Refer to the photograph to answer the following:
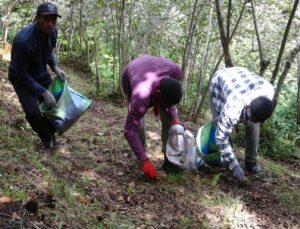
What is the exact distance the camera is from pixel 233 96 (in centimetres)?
494

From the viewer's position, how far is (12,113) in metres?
6.96

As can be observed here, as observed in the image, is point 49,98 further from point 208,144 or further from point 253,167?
point 253,167

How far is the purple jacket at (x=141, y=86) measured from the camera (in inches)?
172

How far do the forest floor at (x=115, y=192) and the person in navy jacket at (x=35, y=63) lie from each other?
20.4 inches

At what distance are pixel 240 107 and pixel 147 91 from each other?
1.13 m

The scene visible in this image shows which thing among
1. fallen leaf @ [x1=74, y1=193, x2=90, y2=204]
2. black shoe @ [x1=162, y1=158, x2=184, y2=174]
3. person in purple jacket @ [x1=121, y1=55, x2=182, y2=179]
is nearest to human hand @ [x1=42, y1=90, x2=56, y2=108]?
person in purple jacket @ [x1=121, y1=55, x2=182, y2=179]

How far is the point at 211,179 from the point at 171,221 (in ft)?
4.37

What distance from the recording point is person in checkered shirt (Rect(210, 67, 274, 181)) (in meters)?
4.64

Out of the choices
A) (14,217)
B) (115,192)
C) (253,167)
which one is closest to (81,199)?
(115,192)

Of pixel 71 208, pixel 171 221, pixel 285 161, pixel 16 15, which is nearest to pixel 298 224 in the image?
pixel 171 221

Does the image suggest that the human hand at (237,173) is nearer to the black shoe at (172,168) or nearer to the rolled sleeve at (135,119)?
the black shoe at (172,168)

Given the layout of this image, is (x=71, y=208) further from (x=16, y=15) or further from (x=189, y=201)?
(x=16, y=15)

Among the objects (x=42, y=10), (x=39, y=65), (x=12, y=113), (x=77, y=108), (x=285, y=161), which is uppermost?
(x=42, y=10)

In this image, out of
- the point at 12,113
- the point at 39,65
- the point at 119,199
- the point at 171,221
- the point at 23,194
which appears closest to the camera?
the point at 23,194
